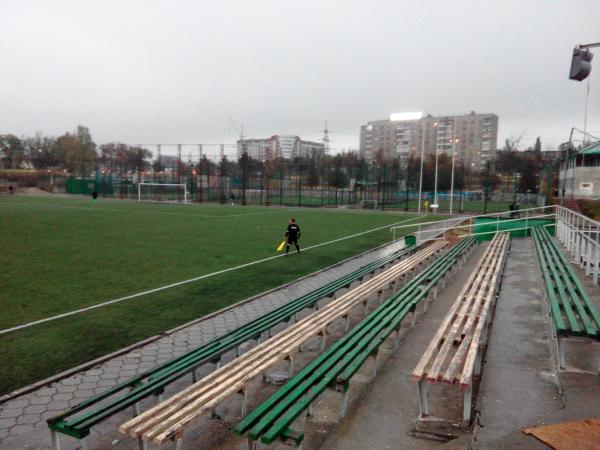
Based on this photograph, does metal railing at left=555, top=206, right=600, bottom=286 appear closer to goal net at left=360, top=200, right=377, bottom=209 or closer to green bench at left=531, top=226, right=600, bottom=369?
green bench at left=531, top=226, right=600, bottom=369

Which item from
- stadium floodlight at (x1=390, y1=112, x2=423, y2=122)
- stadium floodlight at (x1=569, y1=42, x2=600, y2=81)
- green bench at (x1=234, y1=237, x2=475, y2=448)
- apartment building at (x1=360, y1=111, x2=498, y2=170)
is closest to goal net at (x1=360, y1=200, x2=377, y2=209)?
stadium floodlight at (x1=390, y1=112, x2=423, y2=122)

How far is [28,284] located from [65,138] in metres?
108

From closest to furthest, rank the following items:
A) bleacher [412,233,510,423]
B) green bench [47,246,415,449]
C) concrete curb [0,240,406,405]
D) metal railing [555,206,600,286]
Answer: green bench [47,246,415,449]
bleacher [412,233,510,423]
concrete curb [0,240,406,405]
metal railing [555,206,600,286]

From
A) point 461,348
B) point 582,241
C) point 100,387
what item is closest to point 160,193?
point 582,241

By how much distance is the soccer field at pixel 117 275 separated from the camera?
6.95 meters

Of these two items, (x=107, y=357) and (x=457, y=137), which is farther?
(x=457, y=137)

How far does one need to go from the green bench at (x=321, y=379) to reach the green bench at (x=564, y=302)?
1.93 m

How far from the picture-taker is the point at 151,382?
177 inches

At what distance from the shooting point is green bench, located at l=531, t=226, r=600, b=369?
4828 mm

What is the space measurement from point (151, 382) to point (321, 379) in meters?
1.77

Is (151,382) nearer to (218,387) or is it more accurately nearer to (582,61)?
(218,387)

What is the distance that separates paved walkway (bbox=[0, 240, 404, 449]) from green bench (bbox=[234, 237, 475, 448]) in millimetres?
1707

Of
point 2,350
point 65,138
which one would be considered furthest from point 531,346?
point 65,138

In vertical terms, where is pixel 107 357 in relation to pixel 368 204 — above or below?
below
